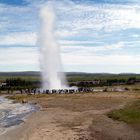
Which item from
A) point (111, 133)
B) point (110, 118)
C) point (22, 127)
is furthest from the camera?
point (110, 118)

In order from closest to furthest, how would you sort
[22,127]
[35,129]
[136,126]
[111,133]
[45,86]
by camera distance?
[111,133]
[136,126]
[35,129]
[22,127]
[45,86]

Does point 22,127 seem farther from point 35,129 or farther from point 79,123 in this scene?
point 79,123

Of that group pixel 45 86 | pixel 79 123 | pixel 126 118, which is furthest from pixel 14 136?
pixel 45 86

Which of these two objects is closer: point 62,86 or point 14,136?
point 14,136

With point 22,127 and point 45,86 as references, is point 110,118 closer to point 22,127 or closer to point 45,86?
point 22,127

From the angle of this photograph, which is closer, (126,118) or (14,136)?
(14,136)

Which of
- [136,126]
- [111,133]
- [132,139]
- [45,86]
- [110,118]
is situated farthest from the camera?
[45,86]

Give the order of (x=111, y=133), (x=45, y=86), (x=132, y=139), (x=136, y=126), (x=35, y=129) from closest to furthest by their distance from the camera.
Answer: (x=132, y=139)
(x=111, y=133)
(x=136, y=126)
(x=35, y=129)
(x=45, y=86)

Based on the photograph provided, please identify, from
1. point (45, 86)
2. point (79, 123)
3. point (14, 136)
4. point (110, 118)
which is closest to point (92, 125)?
point (79, 123)
